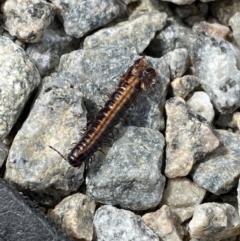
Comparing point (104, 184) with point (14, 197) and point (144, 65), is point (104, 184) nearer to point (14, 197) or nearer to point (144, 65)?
point (14, 197)

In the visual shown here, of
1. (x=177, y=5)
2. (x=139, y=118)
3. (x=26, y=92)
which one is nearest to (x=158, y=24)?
(x=177, y=5)

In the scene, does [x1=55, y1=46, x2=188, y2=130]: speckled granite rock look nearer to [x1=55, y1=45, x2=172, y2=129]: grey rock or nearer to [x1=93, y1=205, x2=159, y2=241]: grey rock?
[x1=55, y1=45, x2=172, y2=129]: grey rock

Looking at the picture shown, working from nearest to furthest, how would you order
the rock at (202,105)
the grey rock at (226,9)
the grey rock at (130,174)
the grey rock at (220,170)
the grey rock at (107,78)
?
the grey rock at (130,174)
the grey rock at (220,170)
the grey rock at (107,78)
the rock at (202,105)
the grey rock at (226,9)

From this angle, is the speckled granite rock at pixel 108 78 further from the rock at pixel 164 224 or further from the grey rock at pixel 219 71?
the rock at pixel 164 224

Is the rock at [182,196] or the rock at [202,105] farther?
the rock at [202,105]

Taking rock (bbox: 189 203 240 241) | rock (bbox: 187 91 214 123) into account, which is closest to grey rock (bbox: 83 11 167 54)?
rock (bbox: 187 91 214 123)

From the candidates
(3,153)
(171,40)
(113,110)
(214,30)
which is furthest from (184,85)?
(3,153)

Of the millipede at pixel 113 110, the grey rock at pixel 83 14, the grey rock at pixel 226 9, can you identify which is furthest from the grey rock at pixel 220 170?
the grey rock at pixel 83 14

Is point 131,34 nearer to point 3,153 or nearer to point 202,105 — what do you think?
point 202,105
